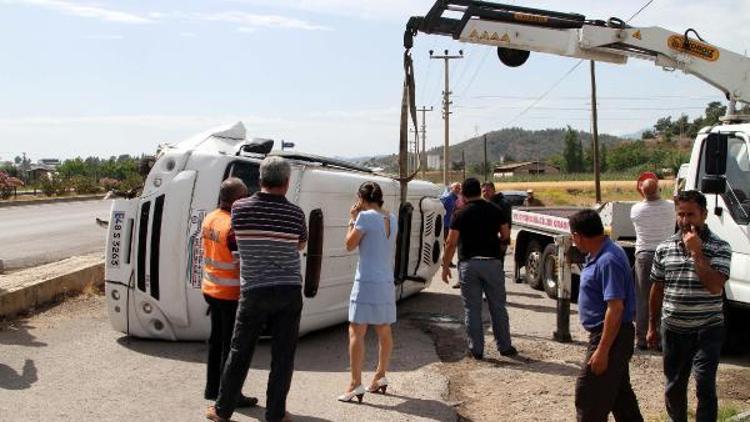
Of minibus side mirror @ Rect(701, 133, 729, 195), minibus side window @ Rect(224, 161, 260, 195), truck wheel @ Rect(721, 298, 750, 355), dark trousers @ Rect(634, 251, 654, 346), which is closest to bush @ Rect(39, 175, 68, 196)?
minibus side window @ Rect(224, 161, 260, 195)

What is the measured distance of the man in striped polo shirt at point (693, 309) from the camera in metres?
5.13

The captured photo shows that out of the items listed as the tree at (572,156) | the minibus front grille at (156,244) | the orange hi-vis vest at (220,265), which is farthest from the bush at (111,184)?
the tree at (572,156)

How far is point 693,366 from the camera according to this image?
5.25 meters

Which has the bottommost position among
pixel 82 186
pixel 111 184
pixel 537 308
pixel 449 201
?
pixel 537 308

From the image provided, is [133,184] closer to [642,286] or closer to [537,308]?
[537,308]

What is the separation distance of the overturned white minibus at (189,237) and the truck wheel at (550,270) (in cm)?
452

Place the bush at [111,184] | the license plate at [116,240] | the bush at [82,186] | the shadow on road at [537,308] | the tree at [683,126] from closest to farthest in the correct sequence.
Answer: the license plate at [116,240] < the shadow on road at [537,308] < the bush at [111,184] < the bush at [82,186] < the tree at [683,126]

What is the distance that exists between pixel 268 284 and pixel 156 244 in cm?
277

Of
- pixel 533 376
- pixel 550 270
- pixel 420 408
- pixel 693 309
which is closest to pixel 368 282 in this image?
pixel 420 408

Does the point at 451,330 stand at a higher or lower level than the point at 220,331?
lower

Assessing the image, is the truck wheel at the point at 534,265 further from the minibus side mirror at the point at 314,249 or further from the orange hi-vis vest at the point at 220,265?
the orange hi-vis vest at the point at 220,265

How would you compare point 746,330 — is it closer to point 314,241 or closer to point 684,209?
point 684,209

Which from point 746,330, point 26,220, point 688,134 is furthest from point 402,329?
point 688,134

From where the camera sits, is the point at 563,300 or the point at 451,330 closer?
the point at 563,300
